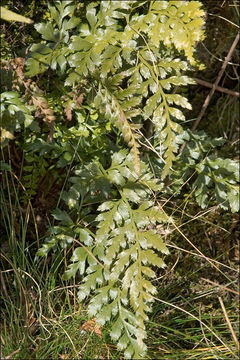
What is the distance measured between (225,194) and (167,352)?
683 mm

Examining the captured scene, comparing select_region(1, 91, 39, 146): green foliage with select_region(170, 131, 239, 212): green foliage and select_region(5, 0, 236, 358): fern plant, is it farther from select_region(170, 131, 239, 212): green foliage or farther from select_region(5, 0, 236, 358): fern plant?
select_region(170, 131, 239, 212): green foliage

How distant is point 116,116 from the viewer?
1.83 metres

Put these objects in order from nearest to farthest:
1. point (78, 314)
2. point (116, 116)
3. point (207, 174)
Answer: point (116, 116) < point (78, 314) < point (207, 174)

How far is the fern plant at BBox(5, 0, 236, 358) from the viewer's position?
6.05 ft

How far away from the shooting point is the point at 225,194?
2.26m

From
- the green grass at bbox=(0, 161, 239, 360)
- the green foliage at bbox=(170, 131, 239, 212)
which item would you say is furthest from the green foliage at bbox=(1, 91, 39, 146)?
the green foliage at bbox=(170, 131, 239, 212)

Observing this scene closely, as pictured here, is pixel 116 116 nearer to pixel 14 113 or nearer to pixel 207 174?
pixel 14 113

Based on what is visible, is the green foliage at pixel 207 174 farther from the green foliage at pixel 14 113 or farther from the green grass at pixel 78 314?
the green foliage at pixel 14 113

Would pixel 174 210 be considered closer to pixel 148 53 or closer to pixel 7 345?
pixel 148 53

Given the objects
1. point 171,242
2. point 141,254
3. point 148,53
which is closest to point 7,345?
point 141,254

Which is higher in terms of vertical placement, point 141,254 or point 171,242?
point 141,254

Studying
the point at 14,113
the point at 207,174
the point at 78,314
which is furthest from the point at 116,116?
the point at 78,314

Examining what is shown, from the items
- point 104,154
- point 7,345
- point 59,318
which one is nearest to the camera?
point 7,345

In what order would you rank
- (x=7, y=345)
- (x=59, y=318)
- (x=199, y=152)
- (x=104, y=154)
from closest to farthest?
(x=7, y=345) → (x=59, y=318) → (x=104, y=154) → (x=199, y=152)
